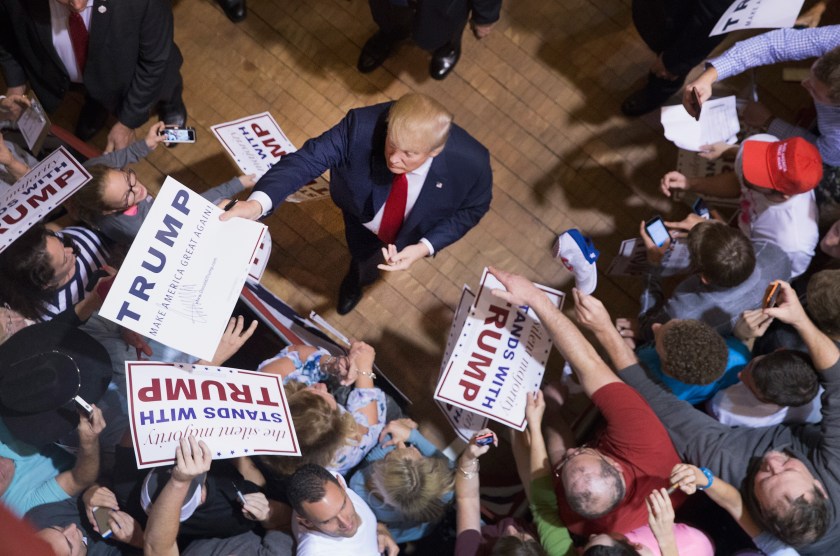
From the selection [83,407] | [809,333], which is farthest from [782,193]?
[83,407]

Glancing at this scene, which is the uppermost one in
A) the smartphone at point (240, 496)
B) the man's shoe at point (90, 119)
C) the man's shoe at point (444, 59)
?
the man's shoe at point (444, 59)

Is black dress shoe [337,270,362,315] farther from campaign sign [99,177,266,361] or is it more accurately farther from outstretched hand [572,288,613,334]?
campaign sign [99,177,266,361]

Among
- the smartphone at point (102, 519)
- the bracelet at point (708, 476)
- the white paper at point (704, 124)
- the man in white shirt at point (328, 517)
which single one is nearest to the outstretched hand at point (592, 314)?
the bracelet at point (708, 476)

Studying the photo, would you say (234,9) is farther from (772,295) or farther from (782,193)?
(772,295)

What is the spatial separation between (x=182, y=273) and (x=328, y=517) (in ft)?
3.61

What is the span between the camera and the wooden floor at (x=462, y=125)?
4.34 m

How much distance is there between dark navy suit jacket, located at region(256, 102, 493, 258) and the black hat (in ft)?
3.56

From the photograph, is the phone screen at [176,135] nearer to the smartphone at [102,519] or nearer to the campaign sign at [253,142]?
the campaign sign at [253,142]

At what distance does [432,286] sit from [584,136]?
137 centimetres

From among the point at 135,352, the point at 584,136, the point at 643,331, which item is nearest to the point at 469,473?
the point at 643,331

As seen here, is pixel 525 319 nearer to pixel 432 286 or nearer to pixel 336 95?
Result: pixel 432 286

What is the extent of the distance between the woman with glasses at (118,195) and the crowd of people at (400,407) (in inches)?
0.5

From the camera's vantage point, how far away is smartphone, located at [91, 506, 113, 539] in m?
3.00

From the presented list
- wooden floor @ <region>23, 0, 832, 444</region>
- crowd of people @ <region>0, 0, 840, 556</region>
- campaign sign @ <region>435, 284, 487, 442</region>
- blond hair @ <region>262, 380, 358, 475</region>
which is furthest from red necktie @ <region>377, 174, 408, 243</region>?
wooden floor @ <region>23, 0, 832, 444</region>
